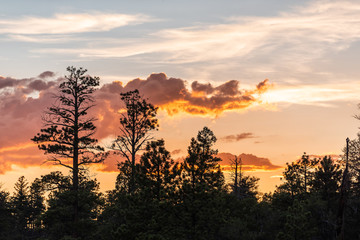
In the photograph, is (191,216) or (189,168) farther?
(189,168)

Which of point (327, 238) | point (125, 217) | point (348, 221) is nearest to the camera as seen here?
point (125, 217)

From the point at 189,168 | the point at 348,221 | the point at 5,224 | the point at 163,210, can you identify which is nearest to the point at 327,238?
the point at 348,221

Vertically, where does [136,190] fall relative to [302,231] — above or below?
above

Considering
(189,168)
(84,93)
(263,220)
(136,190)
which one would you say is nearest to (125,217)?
(136,190)

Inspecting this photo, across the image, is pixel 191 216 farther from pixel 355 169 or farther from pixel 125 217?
pixel 355 169

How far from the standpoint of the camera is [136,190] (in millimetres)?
40594

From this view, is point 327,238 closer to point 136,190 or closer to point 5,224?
point 136,190

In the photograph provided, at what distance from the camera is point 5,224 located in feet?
248

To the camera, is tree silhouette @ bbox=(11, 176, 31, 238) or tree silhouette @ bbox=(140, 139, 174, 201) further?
tree silhouette @ bbox=(11, 176, 31, 238)

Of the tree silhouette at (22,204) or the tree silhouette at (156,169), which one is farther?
the tree silhouette at (22,204)

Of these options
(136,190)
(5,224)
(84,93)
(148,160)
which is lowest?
(5,224)

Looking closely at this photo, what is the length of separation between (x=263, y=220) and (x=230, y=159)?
20.0 metres

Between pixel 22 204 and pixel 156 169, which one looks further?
pixel 22 204

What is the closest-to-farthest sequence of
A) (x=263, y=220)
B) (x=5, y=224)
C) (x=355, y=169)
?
(x=355, y=169)
(x=263, y=220)
(x=5, y=224)
